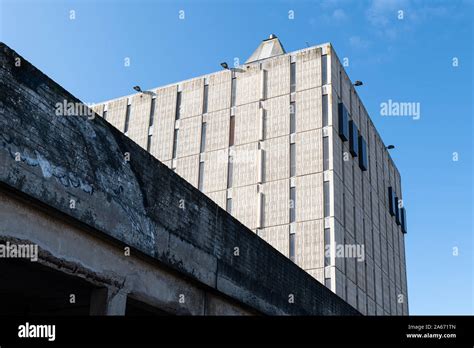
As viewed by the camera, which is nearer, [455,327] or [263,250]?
[455,327]

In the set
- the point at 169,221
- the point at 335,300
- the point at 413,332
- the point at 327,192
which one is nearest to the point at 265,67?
the point at 327,192

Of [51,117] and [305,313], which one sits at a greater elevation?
[51,117]

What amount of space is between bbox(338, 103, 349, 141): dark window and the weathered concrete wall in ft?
75.7

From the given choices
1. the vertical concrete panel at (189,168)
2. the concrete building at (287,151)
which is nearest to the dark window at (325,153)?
the concrete building at (287,151)

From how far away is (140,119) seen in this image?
42.5 m

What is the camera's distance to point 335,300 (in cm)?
1866

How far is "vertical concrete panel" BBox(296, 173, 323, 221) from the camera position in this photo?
34688 mm

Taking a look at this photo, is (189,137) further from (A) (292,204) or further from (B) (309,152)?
(A) (292,204)

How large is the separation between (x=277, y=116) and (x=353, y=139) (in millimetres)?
5211

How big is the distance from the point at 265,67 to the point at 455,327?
107ft

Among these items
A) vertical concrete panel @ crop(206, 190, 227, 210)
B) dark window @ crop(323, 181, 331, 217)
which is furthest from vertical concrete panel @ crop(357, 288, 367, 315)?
vertical concrete panel @ crop(206, 190, 227, 210)

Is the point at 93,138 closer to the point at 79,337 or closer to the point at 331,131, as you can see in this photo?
the point at 79,337

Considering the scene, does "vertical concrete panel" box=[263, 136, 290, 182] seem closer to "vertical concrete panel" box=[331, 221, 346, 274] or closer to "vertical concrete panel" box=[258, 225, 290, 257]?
"vertical concrete panel" box=[258, 225, 290, 257]

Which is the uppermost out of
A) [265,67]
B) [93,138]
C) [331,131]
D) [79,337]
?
[265,67]
